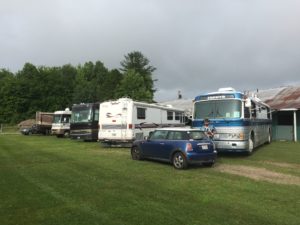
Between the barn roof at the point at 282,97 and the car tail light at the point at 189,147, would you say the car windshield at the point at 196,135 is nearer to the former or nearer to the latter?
the car tail light at the point at 189,147

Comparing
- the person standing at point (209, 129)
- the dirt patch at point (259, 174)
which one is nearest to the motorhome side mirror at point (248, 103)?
the person standing at point (209, 129)

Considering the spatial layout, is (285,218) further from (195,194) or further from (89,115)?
(89,115)

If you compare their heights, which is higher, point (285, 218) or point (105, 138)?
Answer: point (105, 138)

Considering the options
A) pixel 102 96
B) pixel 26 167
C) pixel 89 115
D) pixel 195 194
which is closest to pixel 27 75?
pixel 102 96

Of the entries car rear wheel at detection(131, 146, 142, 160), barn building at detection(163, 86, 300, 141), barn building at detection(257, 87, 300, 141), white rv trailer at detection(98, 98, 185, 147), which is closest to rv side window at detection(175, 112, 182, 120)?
barn building at detection(163, 86, 300, 141)

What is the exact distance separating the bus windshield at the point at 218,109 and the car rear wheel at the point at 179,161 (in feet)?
14.3

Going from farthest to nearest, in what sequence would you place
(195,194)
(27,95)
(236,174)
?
(27,95), (236,174), (195,194)

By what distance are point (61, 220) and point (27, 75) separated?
93.7 m

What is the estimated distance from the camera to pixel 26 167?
520 inches

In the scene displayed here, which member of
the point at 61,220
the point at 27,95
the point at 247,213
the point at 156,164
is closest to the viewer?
the point at 61,220

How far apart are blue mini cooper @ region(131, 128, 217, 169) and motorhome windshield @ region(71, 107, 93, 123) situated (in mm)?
12583

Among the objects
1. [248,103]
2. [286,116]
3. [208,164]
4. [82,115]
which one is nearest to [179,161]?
[208,164]

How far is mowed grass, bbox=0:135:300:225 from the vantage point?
6.86 m

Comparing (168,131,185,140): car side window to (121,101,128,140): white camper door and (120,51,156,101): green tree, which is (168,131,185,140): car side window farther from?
(120,51,156,101): green tree
